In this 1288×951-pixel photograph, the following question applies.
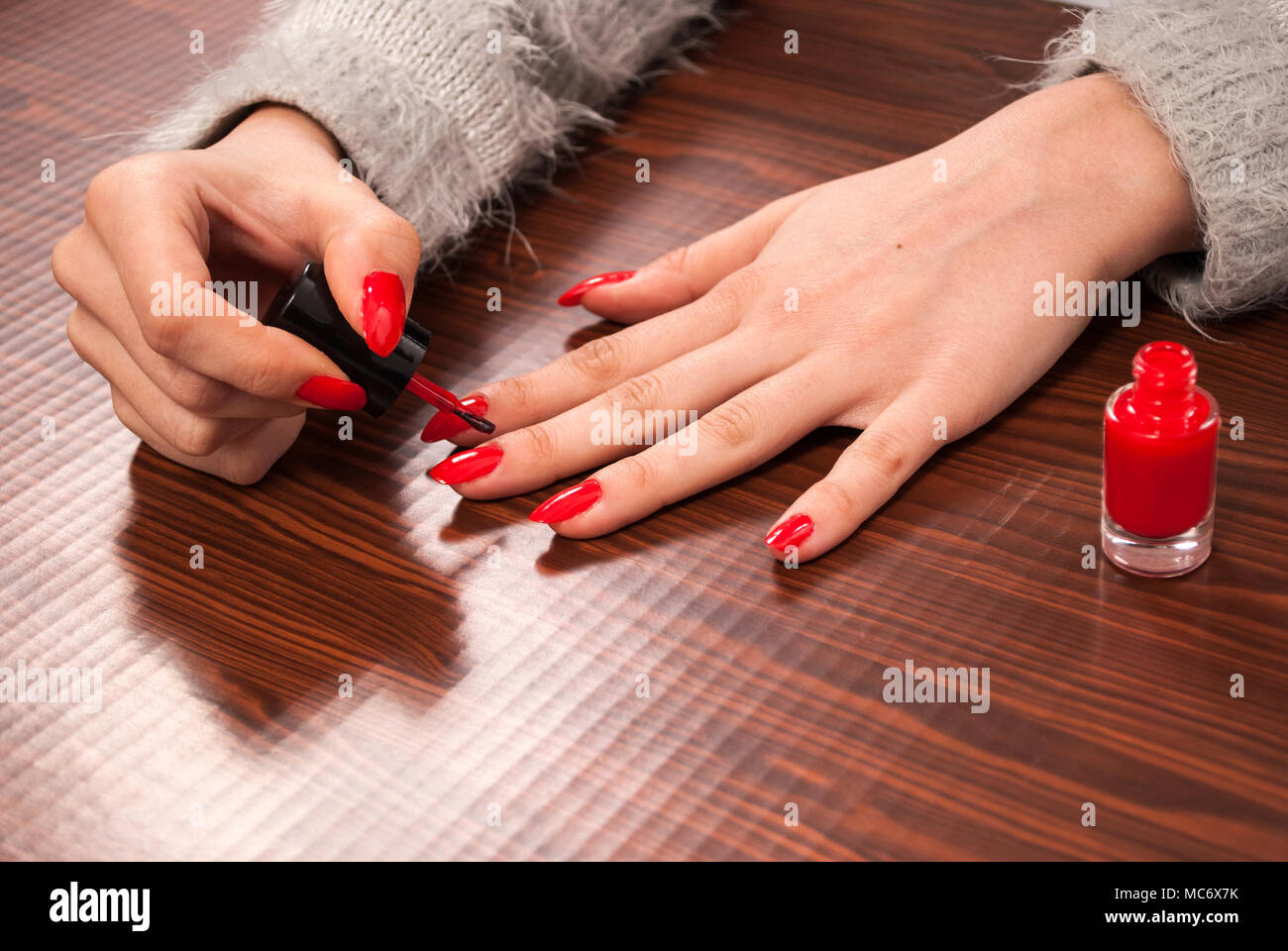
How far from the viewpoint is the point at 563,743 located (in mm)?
578

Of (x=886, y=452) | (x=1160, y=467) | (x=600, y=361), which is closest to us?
(x=1160, y=467)

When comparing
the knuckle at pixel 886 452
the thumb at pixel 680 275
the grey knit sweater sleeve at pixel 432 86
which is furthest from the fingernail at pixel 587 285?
the knuckle at pixel 886 452

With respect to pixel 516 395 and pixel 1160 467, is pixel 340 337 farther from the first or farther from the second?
pixel 1160 467

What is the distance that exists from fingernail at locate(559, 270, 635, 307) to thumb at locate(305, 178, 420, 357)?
0.48 ft

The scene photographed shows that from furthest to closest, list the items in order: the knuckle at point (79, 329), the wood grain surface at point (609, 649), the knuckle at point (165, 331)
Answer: the knuckle at point (79, 329) < the knuckle at point (165, 331) < the wood grain surface at point (609, 649)

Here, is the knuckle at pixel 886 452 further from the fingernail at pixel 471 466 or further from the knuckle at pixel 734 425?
the fingernail at pixel 471 466

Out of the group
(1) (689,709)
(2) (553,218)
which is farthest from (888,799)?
(2) (553,218)

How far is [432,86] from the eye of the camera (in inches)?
34.8

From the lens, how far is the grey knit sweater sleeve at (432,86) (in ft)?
2.76

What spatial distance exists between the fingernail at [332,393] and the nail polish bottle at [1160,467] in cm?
40

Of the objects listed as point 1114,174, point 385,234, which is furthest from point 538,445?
point 1114,174

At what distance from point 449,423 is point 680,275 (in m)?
0.19

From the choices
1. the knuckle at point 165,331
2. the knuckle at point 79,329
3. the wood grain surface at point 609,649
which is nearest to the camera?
the wood grain surface at point 609,649

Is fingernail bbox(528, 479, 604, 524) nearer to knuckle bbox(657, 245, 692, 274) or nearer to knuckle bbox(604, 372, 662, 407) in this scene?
knuckle bbox(604, 372, 662, 407)
